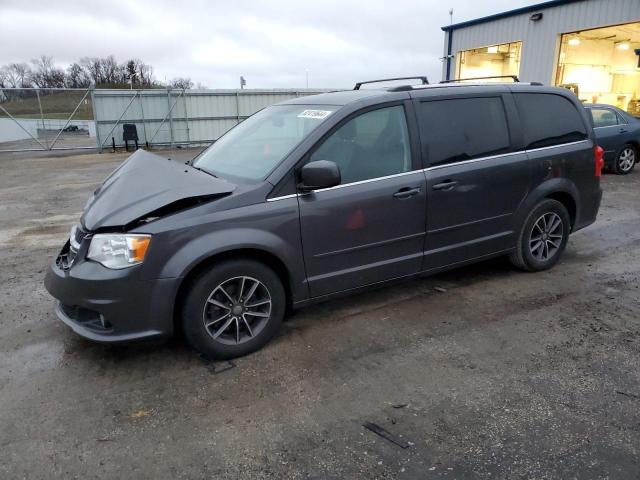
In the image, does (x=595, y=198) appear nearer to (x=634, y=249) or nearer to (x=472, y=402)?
(x=634, y=249)

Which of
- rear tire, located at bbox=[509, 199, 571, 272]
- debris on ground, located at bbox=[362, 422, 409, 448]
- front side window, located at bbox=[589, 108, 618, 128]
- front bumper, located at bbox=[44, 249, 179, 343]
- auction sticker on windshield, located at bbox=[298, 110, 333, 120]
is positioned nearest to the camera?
debris on ground, located at bbox=[362, 422, 409, 448]

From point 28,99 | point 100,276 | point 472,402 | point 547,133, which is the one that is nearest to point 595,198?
point 547,133

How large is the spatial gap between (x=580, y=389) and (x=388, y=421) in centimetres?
124

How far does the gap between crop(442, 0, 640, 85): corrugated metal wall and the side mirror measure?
15.9 m

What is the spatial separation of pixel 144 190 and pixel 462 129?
8.71 ft

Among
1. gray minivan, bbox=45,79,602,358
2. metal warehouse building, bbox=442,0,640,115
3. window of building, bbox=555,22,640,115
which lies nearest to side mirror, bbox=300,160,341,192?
gray minivan, bbox=45,79,602,358

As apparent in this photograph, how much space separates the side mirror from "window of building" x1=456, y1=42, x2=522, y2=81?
19.9 m

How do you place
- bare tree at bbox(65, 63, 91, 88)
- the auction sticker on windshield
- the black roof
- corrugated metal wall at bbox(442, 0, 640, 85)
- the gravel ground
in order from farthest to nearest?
bare tree at bbox(65, 63, 91, 88), corrugated metal wall at bbox(442, 0, 640, 85), the black roof, the auction sticker on windshield, the gravel ground

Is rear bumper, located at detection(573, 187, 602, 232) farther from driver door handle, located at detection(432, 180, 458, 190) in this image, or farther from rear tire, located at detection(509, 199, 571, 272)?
driver door handle, located at detection(432, 180, 458, 190)

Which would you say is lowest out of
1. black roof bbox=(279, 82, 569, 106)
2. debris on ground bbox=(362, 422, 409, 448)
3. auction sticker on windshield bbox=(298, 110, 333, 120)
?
debris on ground bbox=(362, 422, 409, 448)

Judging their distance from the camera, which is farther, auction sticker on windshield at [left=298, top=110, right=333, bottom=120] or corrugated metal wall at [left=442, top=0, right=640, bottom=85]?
corrugated metal wall at [left=442, top=0, right=640, bottom=85]

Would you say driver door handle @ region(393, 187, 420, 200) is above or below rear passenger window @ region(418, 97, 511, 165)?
below

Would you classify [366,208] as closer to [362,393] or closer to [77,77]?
[362,393]

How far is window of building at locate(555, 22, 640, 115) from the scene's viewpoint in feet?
61.5
